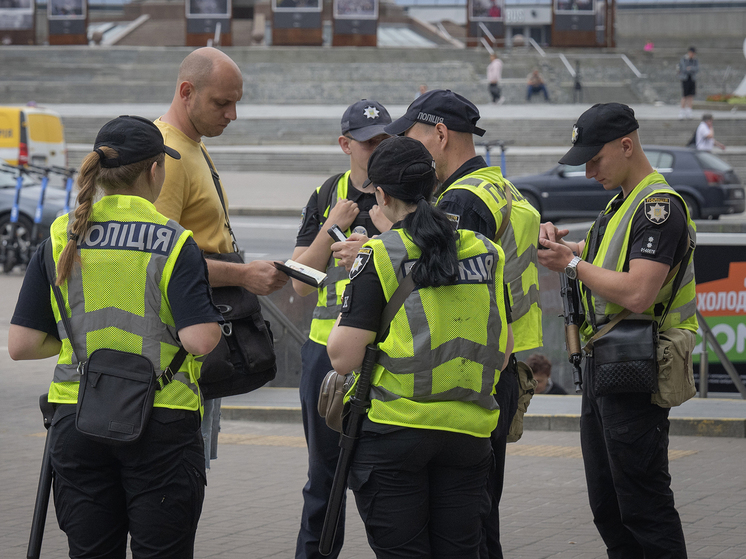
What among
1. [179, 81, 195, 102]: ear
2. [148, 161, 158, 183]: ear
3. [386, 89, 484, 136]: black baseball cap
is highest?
[179, 81, 195, 102]: ear

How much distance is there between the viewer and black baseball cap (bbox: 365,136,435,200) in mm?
3277

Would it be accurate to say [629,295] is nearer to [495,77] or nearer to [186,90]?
[186,90]

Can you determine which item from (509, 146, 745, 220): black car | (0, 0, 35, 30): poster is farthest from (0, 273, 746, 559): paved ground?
(0, 0, 35, 30): poster

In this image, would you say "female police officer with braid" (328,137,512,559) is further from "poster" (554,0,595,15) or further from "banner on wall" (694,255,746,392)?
"poster" (554,0,595,15)

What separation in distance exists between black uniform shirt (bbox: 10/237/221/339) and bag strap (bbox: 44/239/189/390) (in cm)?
3

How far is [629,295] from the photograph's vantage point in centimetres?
386

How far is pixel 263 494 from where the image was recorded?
6.21m

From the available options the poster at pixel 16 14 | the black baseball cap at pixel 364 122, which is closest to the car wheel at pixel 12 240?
the black baseball cap at pixel 364 122

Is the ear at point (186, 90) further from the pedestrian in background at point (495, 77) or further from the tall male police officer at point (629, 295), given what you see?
the pedestrian in background at point (495, 77)

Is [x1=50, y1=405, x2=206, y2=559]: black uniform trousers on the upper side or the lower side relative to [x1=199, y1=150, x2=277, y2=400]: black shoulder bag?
lower

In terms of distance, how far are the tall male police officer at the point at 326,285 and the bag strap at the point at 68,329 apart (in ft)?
3.39

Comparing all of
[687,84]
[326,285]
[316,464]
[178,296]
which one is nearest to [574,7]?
[687,84]

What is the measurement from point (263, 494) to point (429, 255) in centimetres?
343

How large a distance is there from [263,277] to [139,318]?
747 millimetres
